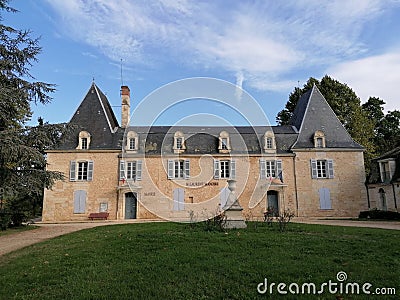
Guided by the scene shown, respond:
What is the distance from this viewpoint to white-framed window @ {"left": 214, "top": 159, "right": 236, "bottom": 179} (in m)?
19.6

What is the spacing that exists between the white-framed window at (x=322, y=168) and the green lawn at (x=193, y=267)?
12.7 meters

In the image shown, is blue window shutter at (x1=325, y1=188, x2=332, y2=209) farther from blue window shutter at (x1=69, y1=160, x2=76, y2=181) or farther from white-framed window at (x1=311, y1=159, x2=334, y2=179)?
blue window shutter at (x1=69, y1=160, x2=76, y2=181)

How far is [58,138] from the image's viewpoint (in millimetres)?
12281

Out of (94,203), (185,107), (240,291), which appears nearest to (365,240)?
(240,291)

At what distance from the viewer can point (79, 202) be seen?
18797 millimetres

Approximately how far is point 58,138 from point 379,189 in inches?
689

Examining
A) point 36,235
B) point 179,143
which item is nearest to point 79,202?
point 179,143

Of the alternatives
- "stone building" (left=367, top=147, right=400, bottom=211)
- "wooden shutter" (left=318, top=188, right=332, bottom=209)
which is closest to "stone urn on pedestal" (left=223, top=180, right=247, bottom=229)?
"wooden shutter" (left=318, top=188, right=332, bottom=209)

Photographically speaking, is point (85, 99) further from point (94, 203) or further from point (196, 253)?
point (196, 253)

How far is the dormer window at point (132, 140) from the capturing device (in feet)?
65.9

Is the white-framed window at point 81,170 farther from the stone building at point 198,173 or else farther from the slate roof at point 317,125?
the slate roof at point 317,125

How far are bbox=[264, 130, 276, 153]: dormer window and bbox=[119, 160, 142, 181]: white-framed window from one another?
26.0 feet

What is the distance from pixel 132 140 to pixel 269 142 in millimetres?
8706

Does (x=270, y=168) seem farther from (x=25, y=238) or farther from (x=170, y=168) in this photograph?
(x=25, y=238)
